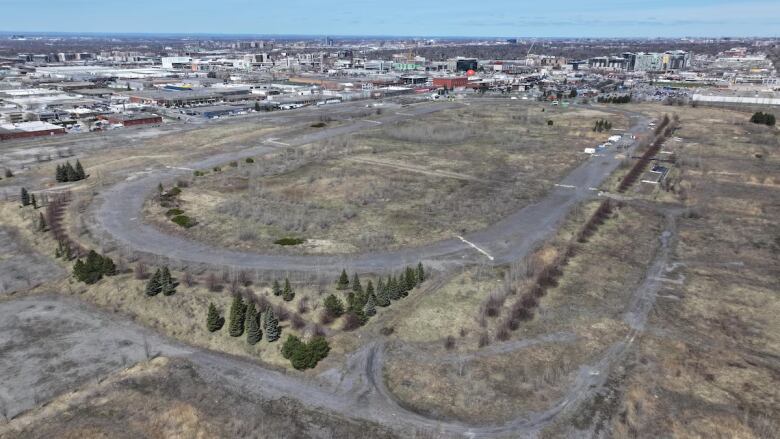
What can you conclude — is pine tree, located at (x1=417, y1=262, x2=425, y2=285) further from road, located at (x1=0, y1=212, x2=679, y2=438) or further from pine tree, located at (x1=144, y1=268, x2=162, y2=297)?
pine tree, located at (x1=144, y1=268, x2=162, y2=297)

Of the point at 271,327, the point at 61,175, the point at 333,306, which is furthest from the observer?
the point at 61,175

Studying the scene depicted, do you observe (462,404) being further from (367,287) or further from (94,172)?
(94,172)

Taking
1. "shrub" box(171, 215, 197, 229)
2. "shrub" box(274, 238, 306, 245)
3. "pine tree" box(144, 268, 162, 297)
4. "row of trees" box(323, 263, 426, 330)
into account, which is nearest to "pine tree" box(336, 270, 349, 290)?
"row of trees" box(323, 263, 426, 330)

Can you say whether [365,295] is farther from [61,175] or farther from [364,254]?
[61,175]

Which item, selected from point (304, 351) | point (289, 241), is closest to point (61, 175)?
point (289, 241)

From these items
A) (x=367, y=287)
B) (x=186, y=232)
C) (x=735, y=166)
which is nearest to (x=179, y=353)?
(x=367, y=287)

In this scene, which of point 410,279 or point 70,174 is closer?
point 410,279

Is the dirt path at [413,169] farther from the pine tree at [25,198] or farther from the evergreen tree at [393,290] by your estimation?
the pine tree at [25,198]
